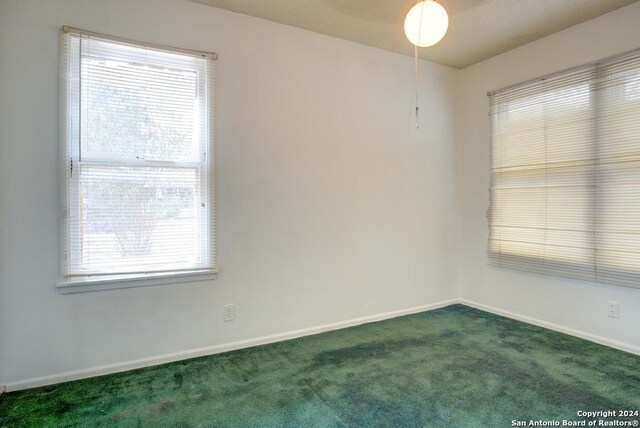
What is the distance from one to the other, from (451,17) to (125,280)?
3127mm

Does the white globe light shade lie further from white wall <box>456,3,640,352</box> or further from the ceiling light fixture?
white wall <box>456,3,640,352</box>

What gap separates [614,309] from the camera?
9.29 ft

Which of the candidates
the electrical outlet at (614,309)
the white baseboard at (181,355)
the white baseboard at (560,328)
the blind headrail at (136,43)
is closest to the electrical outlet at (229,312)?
the white baseboard at (181,355)

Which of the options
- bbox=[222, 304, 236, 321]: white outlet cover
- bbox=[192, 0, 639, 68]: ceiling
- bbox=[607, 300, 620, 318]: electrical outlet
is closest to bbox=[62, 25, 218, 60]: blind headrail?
bbox=[192, 0, 639, 68]: ceiling

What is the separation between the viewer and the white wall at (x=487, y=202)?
9.12 feet

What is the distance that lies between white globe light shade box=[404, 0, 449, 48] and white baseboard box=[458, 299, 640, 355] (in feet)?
8.94

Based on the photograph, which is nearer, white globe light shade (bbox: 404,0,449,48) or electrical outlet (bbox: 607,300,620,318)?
white globe light shade (bbox: 404,0,449,48)

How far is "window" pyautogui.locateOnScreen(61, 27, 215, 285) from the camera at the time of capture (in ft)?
7.55

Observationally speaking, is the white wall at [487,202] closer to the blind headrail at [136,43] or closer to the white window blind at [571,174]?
the white window blind at [571,174]

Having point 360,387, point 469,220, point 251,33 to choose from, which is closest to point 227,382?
point 360,387

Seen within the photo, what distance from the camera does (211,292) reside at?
8.94ft

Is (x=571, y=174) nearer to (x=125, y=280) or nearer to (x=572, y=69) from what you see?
(x=572, y=69)

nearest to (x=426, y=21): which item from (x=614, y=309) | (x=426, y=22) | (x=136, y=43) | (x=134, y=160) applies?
(x=426, y=22)

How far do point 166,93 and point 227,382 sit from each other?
2017 millimetres
